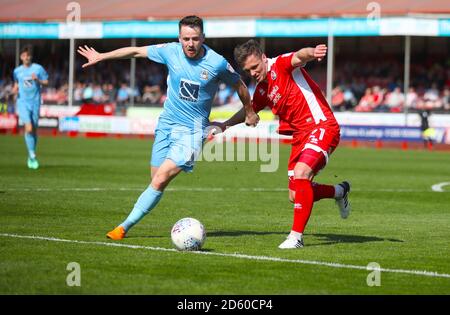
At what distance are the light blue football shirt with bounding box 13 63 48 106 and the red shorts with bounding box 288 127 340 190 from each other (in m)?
13.3

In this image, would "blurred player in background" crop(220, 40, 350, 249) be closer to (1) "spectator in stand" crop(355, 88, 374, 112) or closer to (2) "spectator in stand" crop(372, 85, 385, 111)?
(1) "spectator in stand" crop(355, 88, 374, 112)

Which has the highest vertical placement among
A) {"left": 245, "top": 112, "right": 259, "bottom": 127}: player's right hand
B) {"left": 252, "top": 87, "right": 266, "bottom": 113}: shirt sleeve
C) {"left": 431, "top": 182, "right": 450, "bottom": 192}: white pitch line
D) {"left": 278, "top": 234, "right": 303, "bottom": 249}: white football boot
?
{"left": 252, "top": 87, "right": 266, "bottom": 113}: shirt sleeve

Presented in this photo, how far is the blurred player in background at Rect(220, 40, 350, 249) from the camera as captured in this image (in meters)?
10.6

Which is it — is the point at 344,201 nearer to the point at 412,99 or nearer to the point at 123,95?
the point at 412,99

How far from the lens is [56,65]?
55.7m

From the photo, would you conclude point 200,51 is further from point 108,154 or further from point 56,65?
point 56,65

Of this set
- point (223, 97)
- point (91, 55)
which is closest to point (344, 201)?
point (91, 55)

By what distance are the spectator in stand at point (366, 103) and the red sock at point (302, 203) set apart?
30.5m

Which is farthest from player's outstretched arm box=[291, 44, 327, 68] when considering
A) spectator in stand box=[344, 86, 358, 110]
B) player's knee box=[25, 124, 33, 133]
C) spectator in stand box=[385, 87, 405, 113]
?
spectator in stand box=[344, 86, 358, 110]

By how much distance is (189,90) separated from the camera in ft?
36.4

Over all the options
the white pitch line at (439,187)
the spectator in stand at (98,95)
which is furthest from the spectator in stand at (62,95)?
the white pitch line at (439,187)

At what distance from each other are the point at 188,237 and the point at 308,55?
216cm

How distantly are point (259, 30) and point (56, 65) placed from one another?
17000mm

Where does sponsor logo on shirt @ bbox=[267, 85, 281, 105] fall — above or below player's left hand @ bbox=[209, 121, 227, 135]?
above
